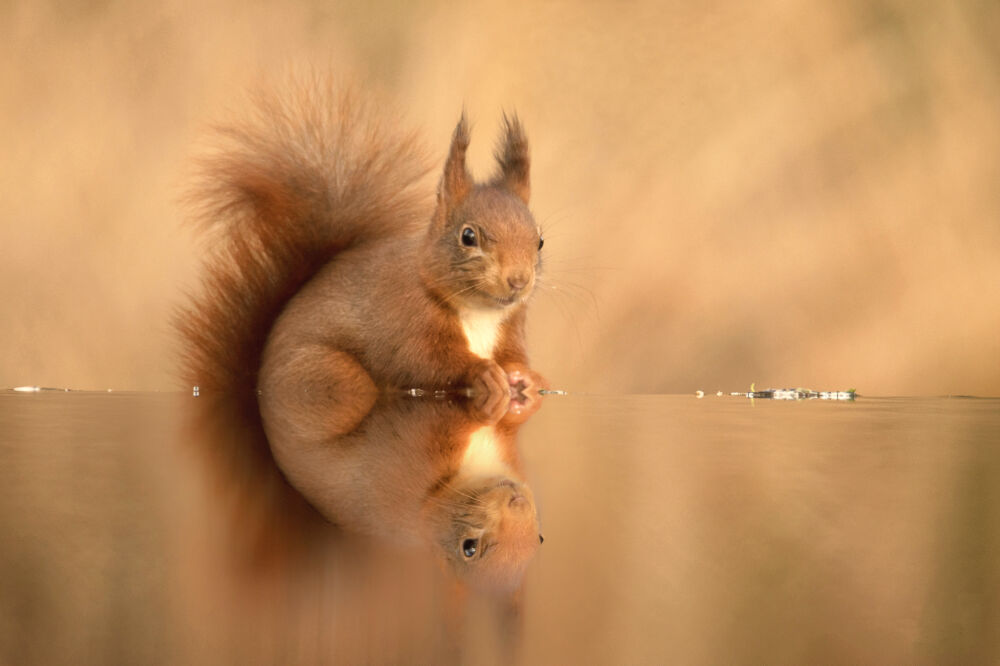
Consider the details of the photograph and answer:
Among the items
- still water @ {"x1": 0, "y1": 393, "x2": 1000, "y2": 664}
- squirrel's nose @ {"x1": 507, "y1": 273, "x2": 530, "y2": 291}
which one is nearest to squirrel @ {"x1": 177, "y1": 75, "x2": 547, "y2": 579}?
squirrel's nose @ {"x1": 507, "y1": 273, "x2": 530, "y2": 291}

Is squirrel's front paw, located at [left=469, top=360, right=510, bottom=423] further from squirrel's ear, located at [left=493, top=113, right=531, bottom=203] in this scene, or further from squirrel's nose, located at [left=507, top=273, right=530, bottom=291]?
squirrel's ear, located at [left=493, top=113, right=531, bottom=203]

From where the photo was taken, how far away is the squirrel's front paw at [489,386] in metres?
1.76

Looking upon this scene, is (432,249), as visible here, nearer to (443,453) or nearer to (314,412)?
(314,412)

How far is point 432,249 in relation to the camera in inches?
74.9

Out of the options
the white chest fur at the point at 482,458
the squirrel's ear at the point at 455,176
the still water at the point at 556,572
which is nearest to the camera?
the still water at the point at 556,572

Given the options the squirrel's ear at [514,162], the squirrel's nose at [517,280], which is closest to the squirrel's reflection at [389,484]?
the squirrel's nose at [517,280]

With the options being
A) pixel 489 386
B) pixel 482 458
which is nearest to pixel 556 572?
pixel 482 458

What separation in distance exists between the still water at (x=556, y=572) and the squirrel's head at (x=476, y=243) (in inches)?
37.9

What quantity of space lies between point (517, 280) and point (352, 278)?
0.47 meters

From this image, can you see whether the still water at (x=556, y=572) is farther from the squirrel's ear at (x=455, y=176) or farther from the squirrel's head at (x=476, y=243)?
the squirrel's ear at (x=455, y=176)

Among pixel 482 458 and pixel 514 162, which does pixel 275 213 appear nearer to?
pixel 514 162

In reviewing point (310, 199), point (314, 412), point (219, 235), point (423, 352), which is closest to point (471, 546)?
point (314, 412)

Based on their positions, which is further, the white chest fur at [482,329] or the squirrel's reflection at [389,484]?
the white chest fur at [482,329]

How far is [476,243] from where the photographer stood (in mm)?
1842
